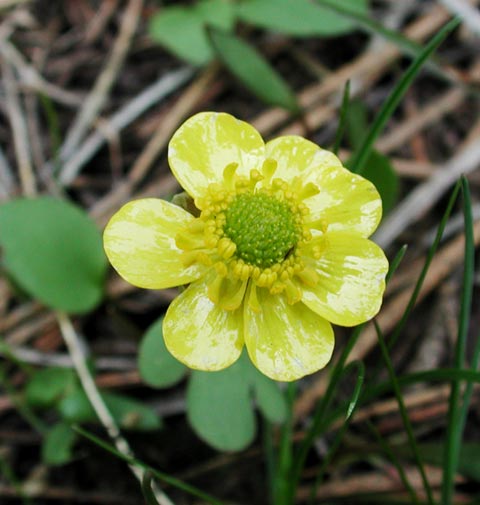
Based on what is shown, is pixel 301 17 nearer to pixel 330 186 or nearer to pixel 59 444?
pixel 330 186

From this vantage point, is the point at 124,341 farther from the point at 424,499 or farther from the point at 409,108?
the point at 409,108

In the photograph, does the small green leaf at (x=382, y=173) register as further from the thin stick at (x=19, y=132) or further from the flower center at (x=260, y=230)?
the thin stick at (x=19, y=132)

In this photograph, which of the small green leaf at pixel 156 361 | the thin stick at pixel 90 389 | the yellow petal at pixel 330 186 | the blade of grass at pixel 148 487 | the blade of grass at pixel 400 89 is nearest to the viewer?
the blade of grass at pixel 148 487

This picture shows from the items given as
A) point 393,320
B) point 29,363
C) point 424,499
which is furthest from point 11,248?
point 424,499

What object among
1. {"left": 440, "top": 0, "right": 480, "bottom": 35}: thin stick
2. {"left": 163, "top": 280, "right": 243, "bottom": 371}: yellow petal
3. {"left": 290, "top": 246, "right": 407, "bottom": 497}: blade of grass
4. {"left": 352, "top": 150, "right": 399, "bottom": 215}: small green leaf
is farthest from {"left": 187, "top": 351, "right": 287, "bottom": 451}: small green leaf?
{"left": 440, "top": 0, "right": 480, "bottom": 35}: thin stick

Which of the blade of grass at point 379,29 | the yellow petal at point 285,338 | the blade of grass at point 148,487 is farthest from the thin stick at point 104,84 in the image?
the blade of grass at point 148,487

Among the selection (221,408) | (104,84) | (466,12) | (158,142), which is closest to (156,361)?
(221,408)

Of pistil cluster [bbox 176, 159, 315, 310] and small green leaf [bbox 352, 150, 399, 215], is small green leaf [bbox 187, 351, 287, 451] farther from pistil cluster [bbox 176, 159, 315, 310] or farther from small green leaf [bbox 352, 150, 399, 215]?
small green leaf [bbox 352, 150, 399, 215]
